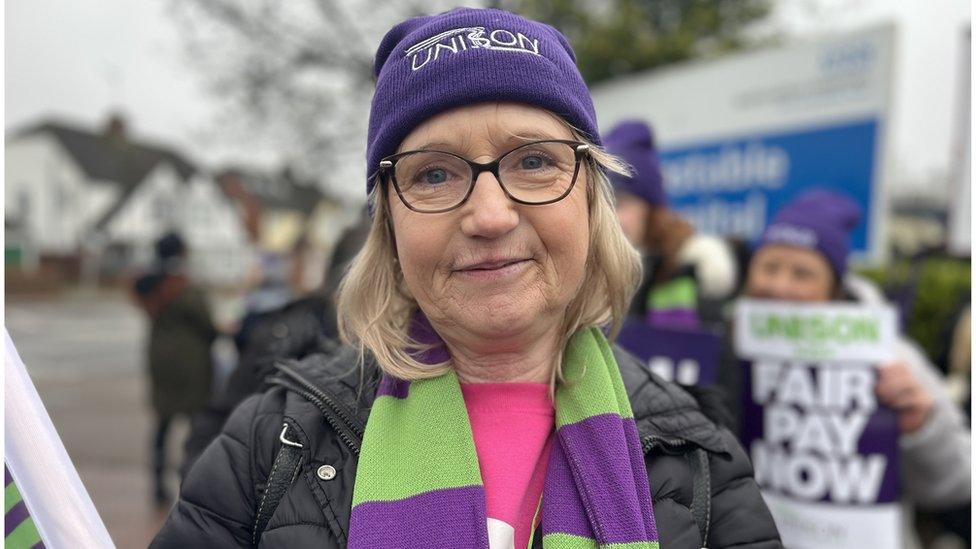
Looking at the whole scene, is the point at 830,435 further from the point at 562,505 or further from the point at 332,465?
the point at 332,465

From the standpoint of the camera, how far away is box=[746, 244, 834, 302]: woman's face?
10.4 feet

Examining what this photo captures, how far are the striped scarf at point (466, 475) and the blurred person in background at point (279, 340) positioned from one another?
2.33 feet

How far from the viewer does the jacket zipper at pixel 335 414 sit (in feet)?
4.82

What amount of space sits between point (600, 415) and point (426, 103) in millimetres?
592

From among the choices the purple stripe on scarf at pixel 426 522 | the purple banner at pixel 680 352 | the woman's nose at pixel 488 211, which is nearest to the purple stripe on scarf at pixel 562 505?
the purple stripe on scarf at pixel 426 522

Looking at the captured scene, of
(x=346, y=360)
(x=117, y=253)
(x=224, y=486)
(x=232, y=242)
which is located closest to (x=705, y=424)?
(x=346, y=360)

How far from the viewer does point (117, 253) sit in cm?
4369

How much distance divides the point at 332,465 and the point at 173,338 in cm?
522

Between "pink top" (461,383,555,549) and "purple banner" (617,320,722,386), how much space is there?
4.55 ft

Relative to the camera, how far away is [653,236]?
11.3ft

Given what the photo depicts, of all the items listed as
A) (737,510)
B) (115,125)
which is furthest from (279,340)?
(115,125)

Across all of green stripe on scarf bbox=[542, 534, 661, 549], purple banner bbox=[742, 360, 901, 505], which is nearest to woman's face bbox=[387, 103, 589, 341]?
green stripe on scarf bbox=[542, 534, 661, 549]

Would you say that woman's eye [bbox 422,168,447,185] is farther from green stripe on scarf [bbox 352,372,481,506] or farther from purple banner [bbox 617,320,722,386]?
purple banner [bbox 617,320,722,386]

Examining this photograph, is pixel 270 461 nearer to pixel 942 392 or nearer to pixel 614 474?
pixel 614 474
